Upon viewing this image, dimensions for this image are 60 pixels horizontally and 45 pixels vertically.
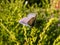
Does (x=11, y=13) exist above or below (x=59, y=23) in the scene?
above

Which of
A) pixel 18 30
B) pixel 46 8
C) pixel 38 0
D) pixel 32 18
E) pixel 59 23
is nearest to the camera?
pixel 32 18

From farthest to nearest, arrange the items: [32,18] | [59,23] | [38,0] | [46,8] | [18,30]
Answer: [38,0]
[46,8]
[59,23]
[18,30]
[32,18]

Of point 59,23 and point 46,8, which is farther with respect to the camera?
point 46,8

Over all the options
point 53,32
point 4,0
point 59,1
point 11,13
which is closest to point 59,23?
point 53,32

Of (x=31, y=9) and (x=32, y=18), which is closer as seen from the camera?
(x=32, y=18)

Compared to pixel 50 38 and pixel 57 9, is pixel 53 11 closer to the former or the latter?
pixel 57 9

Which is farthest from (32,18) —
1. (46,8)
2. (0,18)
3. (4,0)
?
(4,0)

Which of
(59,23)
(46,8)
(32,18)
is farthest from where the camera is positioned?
(46,8)

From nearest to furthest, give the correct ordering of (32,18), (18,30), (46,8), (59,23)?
(32,18), (18,30), (59,23), (46,8)

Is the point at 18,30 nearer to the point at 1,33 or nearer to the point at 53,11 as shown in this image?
the point at 1,33
